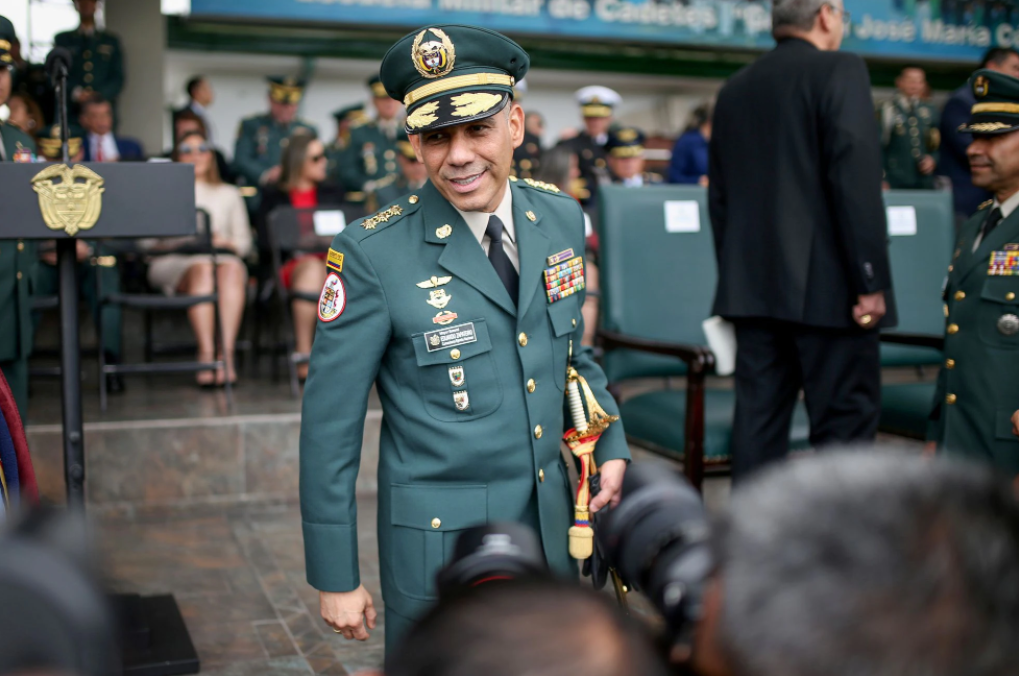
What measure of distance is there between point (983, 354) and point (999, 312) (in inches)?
4.6

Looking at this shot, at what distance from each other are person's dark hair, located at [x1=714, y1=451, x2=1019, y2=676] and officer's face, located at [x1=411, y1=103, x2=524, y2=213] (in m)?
1.13

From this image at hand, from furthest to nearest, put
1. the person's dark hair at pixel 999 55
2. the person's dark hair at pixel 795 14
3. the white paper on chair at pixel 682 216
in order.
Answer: the person's dark hair at pixel 999 55 → the white paper on chair at pixel 682 216 → the person's dark hair at pixel 795 14

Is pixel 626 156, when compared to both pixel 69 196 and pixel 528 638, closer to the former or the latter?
pixel 69 196

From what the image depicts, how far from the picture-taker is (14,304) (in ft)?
10.5

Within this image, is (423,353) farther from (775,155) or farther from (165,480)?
(165,480)

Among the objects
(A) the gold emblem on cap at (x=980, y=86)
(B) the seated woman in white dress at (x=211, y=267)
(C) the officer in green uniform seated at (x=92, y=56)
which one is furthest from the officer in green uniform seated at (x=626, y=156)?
(A) the gold emblem on cap at (x=980, y=86)

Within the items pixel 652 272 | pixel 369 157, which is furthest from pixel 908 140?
pixel 652 272

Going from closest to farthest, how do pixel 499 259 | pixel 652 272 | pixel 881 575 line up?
pixel 881 575 → pixel 499 259 → pixel 652 272

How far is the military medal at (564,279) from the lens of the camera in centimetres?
175

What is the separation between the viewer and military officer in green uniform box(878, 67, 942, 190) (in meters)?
7.98

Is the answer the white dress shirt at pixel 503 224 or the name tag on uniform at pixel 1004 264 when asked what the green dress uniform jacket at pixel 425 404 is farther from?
the name tag on uniform at pixel 1004 264

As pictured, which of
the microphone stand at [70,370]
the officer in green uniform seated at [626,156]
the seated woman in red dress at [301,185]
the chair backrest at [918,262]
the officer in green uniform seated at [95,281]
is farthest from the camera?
the officer in green uniform seated at [626,156]

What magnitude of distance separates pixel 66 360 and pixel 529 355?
1.45 m

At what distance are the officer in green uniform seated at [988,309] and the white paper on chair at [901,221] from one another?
123 centimetres
